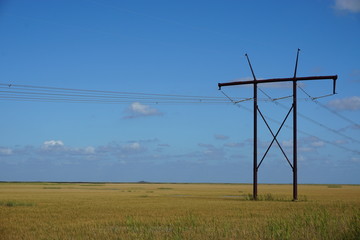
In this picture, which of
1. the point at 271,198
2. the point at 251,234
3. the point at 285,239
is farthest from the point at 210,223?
the point at 271,198

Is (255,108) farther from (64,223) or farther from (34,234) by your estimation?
(34,234)

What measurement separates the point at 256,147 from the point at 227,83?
6.53m

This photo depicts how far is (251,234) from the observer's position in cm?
A: 2022

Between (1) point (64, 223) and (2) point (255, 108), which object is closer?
(1) point (64, 223)

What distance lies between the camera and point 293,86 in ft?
165

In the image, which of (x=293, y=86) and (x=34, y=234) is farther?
(x=293, y=86)

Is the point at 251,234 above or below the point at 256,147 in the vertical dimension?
below

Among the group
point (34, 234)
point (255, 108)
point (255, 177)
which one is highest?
point (255, 108)

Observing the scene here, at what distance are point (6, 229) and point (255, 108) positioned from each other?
103ft

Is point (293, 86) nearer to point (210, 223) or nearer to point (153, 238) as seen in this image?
point (210, 223)

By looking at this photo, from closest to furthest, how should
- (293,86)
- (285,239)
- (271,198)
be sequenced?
(285,239), (293,86), (271,198)

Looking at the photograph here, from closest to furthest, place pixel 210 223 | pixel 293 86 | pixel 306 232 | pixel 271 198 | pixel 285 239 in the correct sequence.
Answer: pixel 285 239 < pixel 306 232 < pixel 210 223 < pixel 293 86 < pixel 271 198

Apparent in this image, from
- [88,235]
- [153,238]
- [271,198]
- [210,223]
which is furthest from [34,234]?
[271,198]

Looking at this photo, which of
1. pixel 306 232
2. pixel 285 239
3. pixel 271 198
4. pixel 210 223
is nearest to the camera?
pixel 285 239
